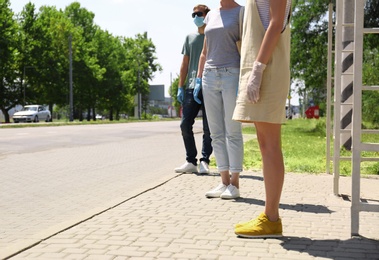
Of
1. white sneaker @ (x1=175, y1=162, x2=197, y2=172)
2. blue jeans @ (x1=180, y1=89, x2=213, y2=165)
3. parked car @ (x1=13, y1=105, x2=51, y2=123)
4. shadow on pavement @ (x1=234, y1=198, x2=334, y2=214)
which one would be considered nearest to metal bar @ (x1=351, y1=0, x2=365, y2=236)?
shadow on pavement @ (x1=234, y1=198, x2=334, y2=214)

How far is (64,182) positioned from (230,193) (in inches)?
108

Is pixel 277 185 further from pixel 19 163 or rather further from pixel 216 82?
pixel 19 163

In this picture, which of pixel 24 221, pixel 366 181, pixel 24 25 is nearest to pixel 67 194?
pixel 24 221

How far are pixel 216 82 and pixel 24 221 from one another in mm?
2402

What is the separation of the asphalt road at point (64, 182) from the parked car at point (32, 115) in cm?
3836

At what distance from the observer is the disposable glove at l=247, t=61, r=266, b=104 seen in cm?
413

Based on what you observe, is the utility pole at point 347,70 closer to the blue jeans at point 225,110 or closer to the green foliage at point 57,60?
the blue jeans at point 225,110

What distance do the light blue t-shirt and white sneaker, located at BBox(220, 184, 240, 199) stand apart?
1278 millimetres

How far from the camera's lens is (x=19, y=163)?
1019 cm

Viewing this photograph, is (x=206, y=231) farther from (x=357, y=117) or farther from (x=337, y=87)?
(x=337, y=87)

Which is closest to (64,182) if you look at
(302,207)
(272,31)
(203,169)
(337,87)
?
(203,169)

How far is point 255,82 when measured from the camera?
4.13 m

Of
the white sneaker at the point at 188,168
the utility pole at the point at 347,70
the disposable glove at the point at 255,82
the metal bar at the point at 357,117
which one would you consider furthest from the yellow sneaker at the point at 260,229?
the white sneaker at the point at 188,168

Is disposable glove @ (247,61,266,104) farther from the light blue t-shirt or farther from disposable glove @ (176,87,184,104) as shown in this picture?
disposable glove @ (176,87,184,104)
